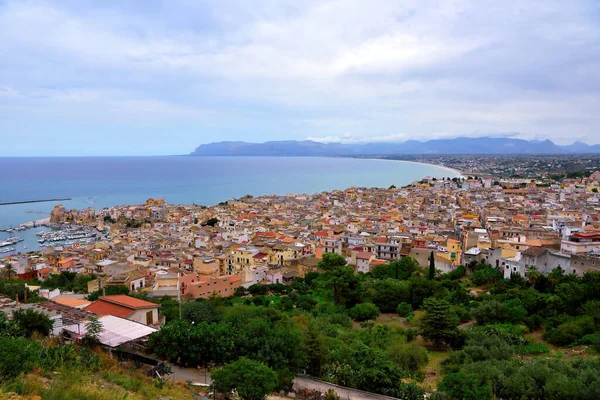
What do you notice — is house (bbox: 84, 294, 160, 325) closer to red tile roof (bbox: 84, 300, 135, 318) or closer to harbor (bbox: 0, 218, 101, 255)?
red tile roof (bbox: 84, 300, 135, 318)

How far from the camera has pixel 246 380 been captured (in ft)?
29.1

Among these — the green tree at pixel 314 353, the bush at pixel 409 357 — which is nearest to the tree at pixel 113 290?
the green tree at pixel 314 353

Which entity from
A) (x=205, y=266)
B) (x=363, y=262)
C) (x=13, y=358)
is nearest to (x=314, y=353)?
(x=13, y=358)

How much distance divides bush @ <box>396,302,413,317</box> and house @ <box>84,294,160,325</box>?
1152 cm

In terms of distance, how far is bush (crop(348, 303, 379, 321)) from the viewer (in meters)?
20.3

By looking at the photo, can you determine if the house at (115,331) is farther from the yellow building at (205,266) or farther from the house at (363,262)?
the house at (363,262)

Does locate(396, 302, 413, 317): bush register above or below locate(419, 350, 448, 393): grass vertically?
below

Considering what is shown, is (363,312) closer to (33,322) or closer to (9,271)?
(33,322)

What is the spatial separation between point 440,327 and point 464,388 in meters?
6.71

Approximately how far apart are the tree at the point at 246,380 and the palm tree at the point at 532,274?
17.6m

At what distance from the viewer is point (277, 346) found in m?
11.3

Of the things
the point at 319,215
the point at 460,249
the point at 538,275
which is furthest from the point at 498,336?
the point at 319,215

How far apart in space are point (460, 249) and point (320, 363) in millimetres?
20313

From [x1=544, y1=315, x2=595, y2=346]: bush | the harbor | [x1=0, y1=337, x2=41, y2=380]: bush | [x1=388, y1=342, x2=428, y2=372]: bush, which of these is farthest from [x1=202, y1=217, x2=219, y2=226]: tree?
[x1=0, y1=337, x2=41, y2=380]: bush
